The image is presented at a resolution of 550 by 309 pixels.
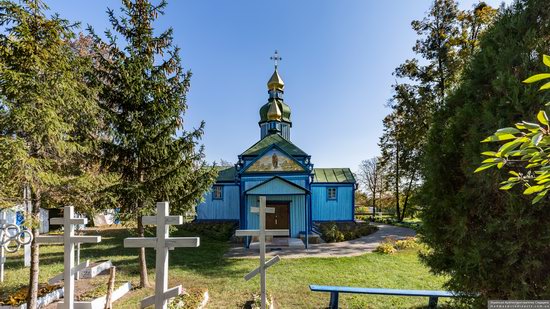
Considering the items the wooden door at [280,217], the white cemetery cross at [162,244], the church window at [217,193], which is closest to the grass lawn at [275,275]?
the white cemetery cross at [162,244]

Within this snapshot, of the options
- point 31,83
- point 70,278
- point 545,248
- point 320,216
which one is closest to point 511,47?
point 545,248

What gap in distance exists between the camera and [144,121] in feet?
24.2

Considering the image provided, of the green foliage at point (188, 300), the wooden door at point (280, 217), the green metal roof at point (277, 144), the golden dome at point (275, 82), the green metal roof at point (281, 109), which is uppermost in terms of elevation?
the golden dome at point (275, 82)

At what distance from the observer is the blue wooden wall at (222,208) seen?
20469 mm

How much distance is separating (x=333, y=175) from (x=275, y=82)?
387 inches

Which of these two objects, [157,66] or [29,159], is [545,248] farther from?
[157,66]

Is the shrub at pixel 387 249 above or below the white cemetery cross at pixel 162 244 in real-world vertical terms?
below

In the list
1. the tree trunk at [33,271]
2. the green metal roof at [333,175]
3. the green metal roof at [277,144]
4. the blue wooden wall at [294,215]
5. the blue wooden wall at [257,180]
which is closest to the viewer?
the tree trunk at [33,271]

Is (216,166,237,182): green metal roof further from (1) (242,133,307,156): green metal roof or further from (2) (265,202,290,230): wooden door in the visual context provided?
(2) (265,202,290,230): wooden door

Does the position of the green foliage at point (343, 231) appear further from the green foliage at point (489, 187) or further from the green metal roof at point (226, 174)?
the green foliage at point (489, 187)

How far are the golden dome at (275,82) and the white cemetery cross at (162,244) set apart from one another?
72.0 ft

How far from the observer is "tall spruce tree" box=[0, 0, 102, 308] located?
482cm

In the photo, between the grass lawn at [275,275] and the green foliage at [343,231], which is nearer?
the grass lawn at [275,275]

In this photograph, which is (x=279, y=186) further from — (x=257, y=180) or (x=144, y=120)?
(x=144, y=120)
